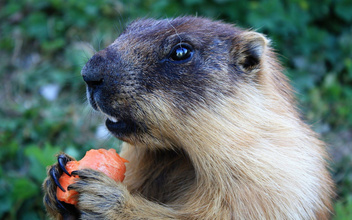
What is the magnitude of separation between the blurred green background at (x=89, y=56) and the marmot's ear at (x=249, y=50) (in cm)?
264

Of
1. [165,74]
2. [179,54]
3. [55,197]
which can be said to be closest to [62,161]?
[55,197]

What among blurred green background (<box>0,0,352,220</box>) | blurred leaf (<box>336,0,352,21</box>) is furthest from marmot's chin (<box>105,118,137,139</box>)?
blurred leaf (<box>336,0,352,21</box>)

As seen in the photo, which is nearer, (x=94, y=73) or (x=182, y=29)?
(x=94, y=73)

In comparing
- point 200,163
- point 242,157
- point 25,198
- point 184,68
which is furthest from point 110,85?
point 25,198

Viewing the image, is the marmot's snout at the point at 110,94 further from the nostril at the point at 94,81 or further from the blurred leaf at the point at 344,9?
the blurred leaf at the point at 344,9

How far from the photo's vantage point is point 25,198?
504cm

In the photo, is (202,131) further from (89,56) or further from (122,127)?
(89,56)

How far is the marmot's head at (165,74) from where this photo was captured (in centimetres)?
332

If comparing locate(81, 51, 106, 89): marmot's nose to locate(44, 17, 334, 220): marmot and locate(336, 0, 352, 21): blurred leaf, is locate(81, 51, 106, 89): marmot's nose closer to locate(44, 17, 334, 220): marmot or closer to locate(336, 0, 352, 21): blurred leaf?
locate(44, 17, 334, 220): marmot

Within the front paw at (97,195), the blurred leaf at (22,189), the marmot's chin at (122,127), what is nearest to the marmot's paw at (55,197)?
the front paw at (97,195)

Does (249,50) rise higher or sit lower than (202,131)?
higher

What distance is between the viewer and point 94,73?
335 centimetres

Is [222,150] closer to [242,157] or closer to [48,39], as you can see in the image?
[242,157]

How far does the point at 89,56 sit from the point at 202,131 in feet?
14.2
